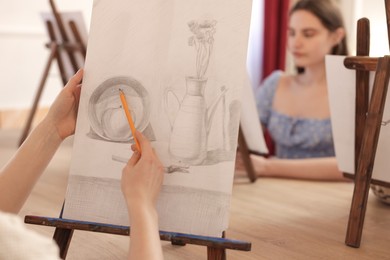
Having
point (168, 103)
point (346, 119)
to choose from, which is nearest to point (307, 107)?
point (346, 119)

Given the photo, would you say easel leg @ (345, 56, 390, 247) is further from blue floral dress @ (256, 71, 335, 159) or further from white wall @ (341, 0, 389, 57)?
white wall @ (341, 0, 389, 57)

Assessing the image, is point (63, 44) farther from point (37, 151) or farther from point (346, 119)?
point (37, 151)

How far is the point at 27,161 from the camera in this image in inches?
56.0

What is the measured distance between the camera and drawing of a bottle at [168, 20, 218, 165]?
1399 millimetres

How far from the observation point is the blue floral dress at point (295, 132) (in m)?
2.75

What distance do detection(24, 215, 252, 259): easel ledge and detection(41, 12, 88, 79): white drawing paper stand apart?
5.91 feet

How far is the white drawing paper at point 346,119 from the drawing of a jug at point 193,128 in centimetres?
63

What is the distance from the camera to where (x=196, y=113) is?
1.40m

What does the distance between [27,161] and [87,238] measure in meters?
0.48

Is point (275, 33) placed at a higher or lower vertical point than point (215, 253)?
higher

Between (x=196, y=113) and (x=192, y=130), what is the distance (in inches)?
1.6

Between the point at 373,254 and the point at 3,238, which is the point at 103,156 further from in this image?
the point at 373,254

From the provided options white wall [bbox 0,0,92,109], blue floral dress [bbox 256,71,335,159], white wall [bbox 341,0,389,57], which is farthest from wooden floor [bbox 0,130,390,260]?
white wall [bbox 0,0,92,109]

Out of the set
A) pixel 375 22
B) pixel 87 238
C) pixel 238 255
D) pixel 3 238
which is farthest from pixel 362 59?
pixel 375 22
